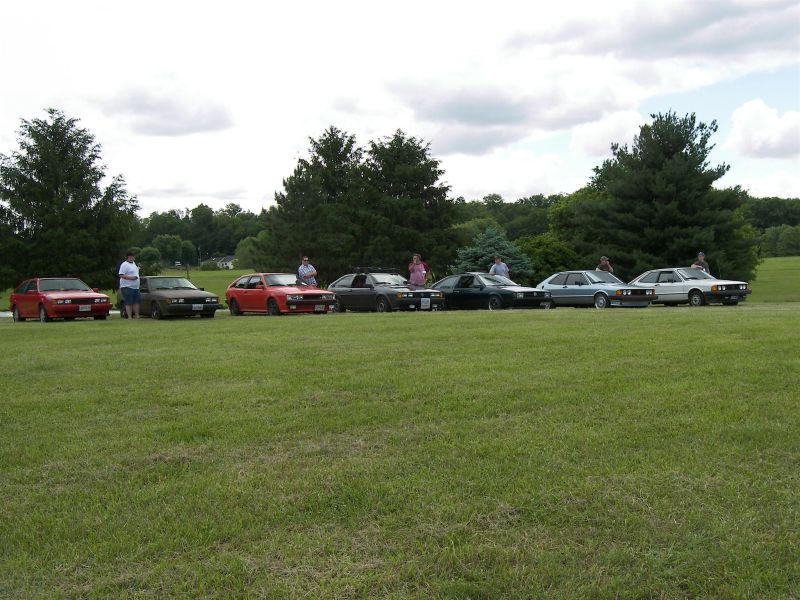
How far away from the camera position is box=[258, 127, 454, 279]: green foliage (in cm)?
4391

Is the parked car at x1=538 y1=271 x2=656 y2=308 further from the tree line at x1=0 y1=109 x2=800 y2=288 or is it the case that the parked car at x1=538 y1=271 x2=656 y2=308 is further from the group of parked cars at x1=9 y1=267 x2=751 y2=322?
the tree line at x1=0 y1=109 x2=800 y2=288

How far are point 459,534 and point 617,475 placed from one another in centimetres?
131

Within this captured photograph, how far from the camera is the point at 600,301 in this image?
24.2m

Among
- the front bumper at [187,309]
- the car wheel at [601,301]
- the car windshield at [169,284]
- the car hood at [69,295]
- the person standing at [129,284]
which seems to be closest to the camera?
the person standing at [129,284]

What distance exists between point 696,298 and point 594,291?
3.25 m

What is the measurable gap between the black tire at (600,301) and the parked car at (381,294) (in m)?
4.97

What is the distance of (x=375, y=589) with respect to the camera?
11.2ft

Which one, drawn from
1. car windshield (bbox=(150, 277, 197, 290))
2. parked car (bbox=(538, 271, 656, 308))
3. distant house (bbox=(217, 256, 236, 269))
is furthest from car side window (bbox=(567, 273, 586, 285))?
distant house (bbox=(217, 256, 236, 269))

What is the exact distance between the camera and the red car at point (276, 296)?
74.2ft

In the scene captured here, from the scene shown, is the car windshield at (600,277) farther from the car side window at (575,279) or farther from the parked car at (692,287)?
the parked car at (692,287)

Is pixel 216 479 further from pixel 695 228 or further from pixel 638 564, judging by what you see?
pixel 695 228

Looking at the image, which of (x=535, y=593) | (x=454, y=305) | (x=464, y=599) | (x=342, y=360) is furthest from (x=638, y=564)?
(x=454, y=305)

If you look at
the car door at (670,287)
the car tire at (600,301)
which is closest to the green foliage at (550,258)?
the car door at (670,287)

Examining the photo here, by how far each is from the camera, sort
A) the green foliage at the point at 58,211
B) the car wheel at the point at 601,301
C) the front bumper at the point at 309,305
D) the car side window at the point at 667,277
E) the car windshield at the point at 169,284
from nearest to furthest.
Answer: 1. the front bumper at the point at 309,305
2. the car windshield at the point at 169,284
3. the car wheel at the point at 601,301
4. the car side window at the point at 667,277
5. the green foliage at the point at 58,211
